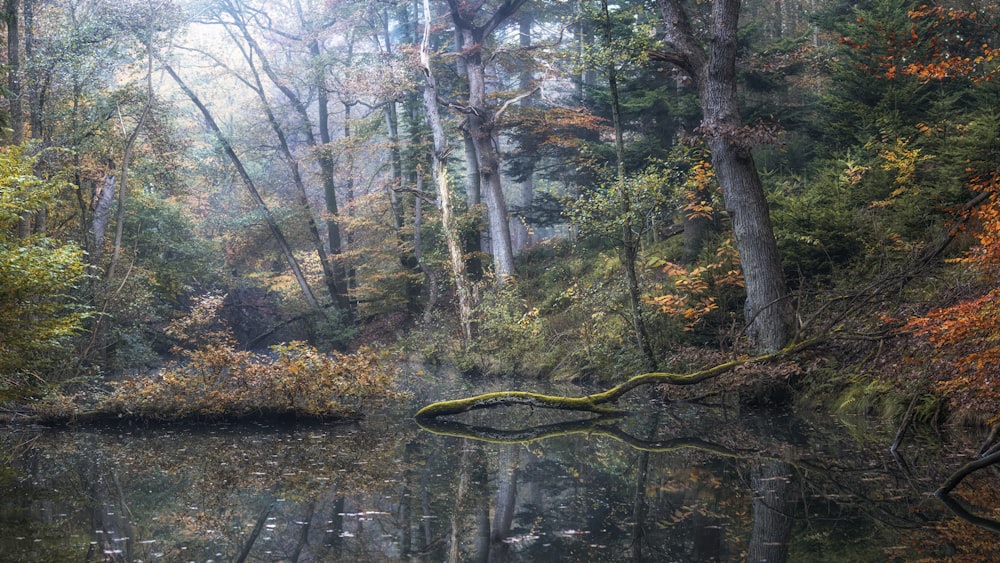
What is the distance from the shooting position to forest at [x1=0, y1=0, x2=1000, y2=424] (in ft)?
33.2

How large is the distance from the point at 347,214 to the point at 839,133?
1644 centimetres

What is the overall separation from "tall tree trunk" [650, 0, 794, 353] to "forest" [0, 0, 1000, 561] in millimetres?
46

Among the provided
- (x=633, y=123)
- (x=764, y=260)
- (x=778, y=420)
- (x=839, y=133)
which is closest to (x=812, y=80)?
(x=633, y=123)

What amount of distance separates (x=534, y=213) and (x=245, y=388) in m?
14.0

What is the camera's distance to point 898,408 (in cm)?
948

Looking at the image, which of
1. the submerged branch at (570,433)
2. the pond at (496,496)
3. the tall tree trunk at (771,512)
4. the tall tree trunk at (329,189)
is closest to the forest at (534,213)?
the tall tree trunk at (329,189)

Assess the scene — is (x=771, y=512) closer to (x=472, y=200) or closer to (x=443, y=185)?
(x=443, y=185)

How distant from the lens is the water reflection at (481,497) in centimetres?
471

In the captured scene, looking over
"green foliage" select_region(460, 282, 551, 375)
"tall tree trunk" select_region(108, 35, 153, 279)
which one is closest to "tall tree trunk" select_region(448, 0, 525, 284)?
"green foliage" select_region(460, 282, 551, 375)

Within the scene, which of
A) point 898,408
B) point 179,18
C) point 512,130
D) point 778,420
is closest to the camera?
point 898,408

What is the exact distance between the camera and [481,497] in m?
6.17

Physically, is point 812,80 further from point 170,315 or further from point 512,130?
point 170,315

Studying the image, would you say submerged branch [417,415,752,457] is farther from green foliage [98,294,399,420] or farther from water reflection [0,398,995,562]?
green foliage [98,294,399,420]

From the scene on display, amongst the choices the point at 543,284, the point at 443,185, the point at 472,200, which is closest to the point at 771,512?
the point at 543,284
